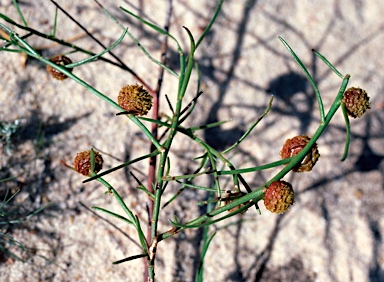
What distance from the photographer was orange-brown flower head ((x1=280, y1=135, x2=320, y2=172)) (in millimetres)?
816

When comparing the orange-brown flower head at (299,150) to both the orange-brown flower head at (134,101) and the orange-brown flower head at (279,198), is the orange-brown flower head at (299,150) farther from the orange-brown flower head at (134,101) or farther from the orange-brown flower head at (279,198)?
the orange-brown flower head at (134,101)

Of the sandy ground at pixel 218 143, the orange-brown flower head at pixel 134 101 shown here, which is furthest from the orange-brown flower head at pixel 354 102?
the sandy ground at pixel 218 143

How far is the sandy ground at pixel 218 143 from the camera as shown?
1332mm

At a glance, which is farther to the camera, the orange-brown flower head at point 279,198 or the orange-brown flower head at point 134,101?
the orange-brown flower head at point 134,101

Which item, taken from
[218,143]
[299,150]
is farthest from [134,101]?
[218,143]

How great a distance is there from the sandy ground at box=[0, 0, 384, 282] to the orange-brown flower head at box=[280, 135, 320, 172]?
0.49 m

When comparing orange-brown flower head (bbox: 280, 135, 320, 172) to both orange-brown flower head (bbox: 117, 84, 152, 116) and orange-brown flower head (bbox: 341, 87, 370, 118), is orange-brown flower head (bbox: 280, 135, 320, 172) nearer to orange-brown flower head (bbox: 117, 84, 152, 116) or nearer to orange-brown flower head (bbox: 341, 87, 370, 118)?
orange-brown flower head (bbox: 341, 87, 370, 118)

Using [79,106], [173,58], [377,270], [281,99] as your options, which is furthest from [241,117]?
[377,270]

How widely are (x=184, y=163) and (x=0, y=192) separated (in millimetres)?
501

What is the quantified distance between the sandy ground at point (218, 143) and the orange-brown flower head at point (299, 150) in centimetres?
49

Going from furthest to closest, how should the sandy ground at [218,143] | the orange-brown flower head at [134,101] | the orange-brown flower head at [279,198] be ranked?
the sandy ground at [218,143]
the orange-brown flower head at [134,101]
the orange-brown flower head at [279,198]

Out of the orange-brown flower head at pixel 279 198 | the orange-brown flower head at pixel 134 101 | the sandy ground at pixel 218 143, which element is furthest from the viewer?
the sandy ground at pixel 218 143

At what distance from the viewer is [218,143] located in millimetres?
1561

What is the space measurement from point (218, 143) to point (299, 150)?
0.74m
